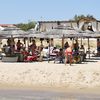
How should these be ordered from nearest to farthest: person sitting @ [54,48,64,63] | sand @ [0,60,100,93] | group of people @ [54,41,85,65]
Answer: sand @ [0,60,100,93], group of people @ [54,41,85,65], person sitting @ [54,48,64,63]

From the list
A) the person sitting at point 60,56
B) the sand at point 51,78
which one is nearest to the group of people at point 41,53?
the person sitting at point 60,56

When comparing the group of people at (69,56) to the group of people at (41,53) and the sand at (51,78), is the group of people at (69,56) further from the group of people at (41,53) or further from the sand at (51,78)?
the sand at (51,78)

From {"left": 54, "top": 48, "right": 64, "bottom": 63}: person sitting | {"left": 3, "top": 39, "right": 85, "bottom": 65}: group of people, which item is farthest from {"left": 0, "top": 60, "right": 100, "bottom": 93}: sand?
{"left": 54, "top": 48, "right": 64, "bottom": 63}: person sitting

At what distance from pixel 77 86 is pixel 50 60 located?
23.4 ft

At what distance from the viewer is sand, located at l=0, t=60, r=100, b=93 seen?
1767 centimetres

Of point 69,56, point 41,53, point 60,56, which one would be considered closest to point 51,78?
point 69,56

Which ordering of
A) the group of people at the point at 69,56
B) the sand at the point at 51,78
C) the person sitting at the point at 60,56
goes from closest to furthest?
the sand at the point at 51,78, the group of people at the point at 69,56, the person sitting at the point at 60,56

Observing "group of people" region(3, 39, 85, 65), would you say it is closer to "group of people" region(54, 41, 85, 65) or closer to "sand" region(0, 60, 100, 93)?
"group of people" region(54, 41, 85, 65)

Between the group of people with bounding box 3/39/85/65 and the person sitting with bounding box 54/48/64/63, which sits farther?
the person sitting with bounding box 54/48/64/63

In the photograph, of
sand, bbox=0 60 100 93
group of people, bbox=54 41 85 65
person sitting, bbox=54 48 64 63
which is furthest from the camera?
person sitting, bbox=54 48 64 63

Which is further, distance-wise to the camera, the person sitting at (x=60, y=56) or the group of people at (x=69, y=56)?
the person sitting at (x=60, y=56)

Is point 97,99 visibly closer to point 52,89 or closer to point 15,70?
point 52,89

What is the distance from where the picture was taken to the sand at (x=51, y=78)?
1767 cm

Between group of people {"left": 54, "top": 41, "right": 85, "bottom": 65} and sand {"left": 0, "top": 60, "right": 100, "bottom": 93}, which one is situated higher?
group of people {"left": 54, "top": 41, "right": 85, "bottom": 65}
